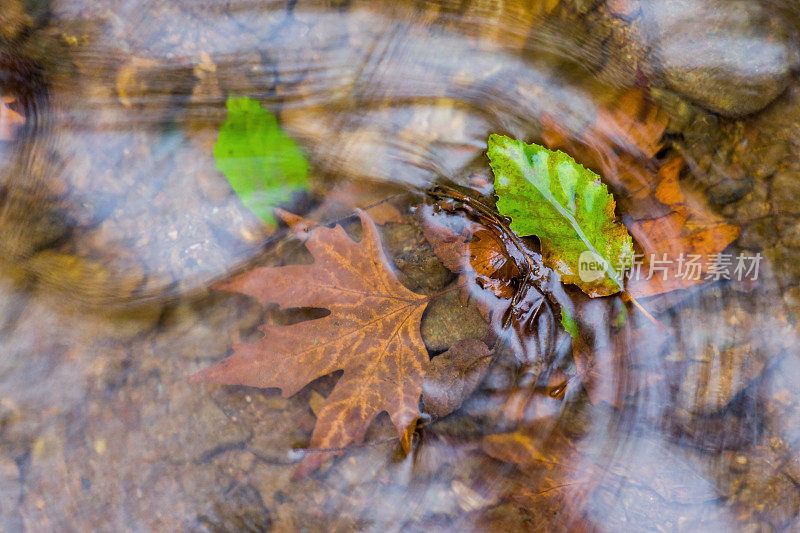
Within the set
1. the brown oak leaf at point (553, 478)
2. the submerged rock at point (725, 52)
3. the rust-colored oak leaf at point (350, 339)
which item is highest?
the submerged rock at point (725, 52)

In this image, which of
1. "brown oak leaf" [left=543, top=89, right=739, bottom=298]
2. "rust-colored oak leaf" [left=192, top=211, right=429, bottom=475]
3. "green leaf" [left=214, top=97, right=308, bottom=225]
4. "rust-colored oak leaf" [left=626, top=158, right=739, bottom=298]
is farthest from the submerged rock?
"green leaf" [left=214, top=97, right=308, bottom=225]

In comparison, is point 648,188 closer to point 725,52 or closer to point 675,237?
point 675,237

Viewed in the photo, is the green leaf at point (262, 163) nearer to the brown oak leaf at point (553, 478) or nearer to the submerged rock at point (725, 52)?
the brown oak leaf at point (553, 478)

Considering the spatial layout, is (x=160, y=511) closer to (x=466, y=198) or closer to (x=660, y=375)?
(x=466, y=198)

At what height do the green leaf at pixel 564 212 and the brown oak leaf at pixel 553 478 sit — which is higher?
the green leaf at pixel 564 212

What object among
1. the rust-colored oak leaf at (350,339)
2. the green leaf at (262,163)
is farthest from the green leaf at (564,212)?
the green leaf at (262,163)

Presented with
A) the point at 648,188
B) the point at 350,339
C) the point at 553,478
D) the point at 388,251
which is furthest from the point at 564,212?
the point at 553,478
